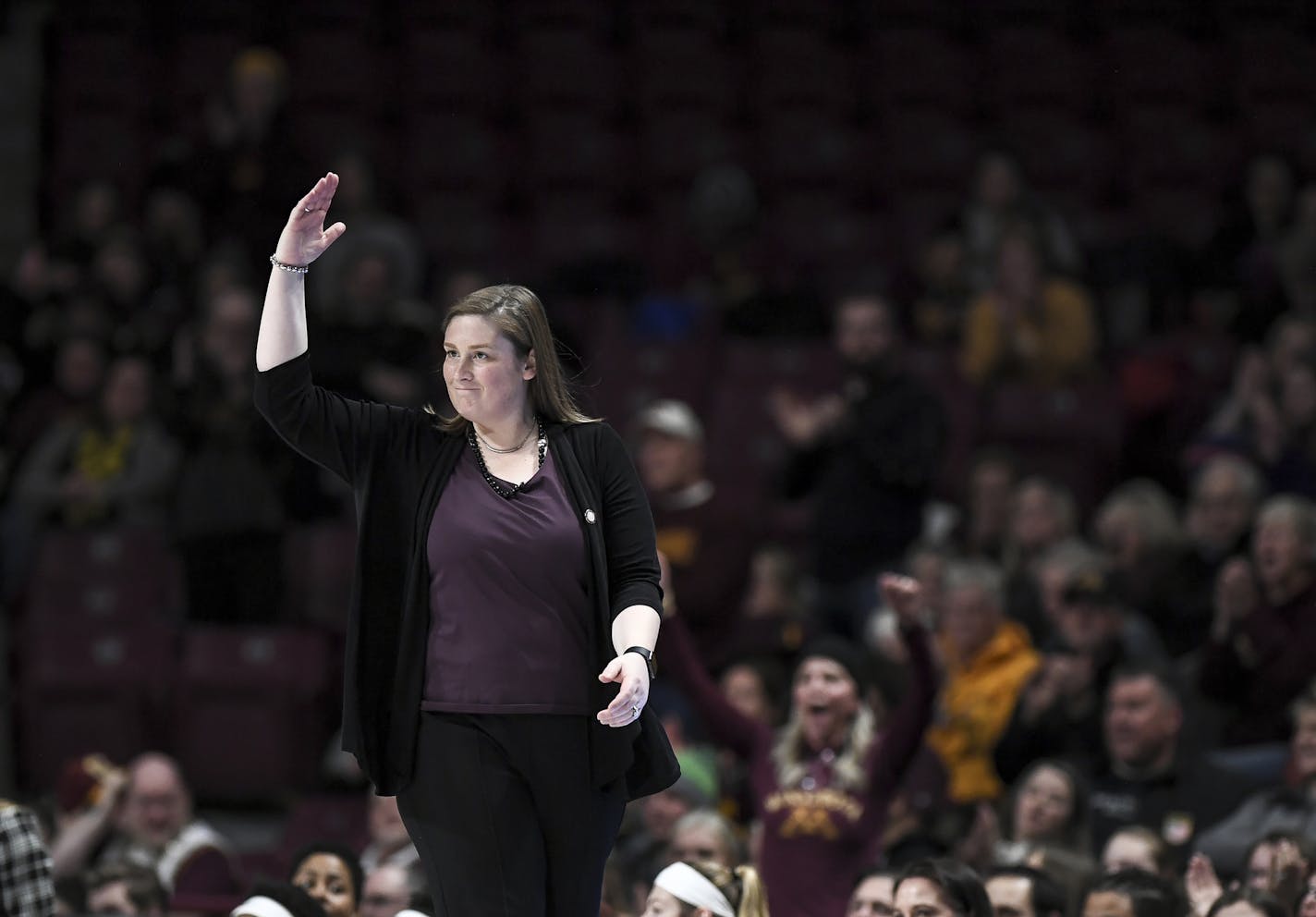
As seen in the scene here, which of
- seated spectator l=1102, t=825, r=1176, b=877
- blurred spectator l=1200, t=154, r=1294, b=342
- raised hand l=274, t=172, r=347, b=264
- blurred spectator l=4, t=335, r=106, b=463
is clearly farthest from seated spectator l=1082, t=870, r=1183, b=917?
blurred spectator l=4, t=335, r=106, b=463

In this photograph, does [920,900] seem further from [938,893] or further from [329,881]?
[329,881]

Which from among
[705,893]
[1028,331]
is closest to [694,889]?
[705,893]

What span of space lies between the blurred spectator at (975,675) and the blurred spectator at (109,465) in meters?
2.93

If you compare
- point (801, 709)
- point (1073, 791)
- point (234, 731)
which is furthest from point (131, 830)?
point (1073, 791)

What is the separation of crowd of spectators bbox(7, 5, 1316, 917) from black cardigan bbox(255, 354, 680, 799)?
54.7 inches

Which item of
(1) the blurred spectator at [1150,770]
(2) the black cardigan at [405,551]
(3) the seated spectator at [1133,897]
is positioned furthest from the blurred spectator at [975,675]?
(2) the black cardigan at [405,551]

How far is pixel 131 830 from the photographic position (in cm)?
588

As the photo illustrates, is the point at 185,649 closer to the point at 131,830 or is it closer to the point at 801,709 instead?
the point at 131,830

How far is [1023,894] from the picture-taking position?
4641 millimetres

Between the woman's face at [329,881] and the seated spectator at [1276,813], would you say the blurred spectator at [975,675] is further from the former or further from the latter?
the woman's face at [329,881]

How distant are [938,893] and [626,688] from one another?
1574mm

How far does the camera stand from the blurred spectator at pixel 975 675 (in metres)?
6.25

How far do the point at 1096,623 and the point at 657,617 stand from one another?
3.51 metres

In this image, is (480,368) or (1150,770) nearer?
(480,368)
